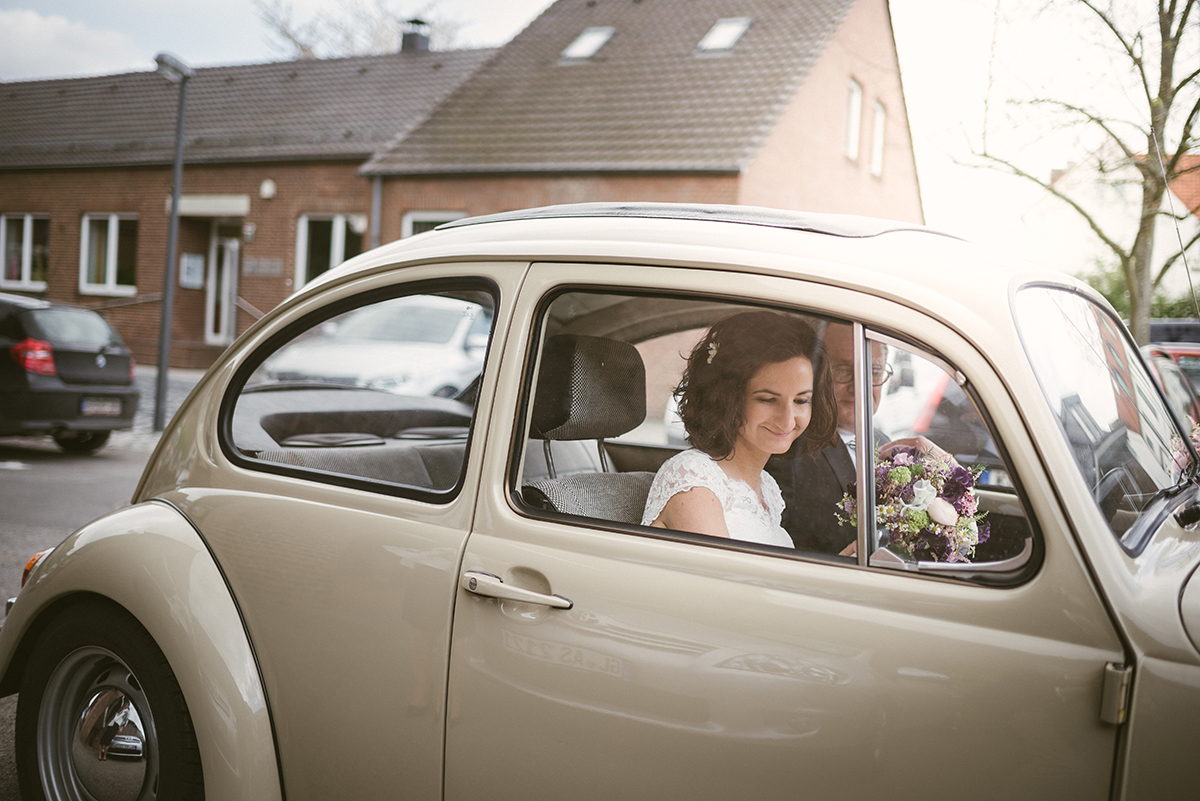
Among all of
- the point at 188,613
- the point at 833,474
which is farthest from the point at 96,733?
the point at 833,474

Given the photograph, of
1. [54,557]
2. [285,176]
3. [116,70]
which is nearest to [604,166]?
[285,176]

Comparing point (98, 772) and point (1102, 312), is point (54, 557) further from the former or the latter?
point (1102, 312)

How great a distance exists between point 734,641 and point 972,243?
1049mm

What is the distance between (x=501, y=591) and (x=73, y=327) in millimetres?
10087

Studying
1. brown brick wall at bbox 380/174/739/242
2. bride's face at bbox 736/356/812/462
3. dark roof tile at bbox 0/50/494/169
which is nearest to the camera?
bride's face at bbox 736/356/812/462

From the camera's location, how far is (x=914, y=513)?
1.83m

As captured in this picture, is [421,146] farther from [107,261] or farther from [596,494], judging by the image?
[596,494]

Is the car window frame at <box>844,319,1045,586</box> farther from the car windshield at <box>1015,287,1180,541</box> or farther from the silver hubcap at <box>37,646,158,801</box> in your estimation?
the silver hubcap at <box>37,646,158,801</box>

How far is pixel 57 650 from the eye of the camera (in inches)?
98.6

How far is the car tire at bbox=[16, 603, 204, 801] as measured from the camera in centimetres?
227

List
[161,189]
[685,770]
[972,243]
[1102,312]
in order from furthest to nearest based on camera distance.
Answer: [161,189] < [1102,312] < [972,243] < [685,770]

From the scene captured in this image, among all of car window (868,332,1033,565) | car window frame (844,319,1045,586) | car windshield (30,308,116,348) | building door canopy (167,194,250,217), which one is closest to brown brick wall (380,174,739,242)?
building door canopy (167,194,250,217)

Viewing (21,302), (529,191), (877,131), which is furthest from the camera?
(877,131)

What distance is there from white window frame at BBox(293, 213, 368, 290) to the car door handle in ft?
64.2
